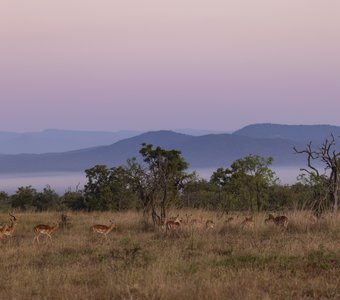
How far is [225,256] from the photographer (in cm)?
1227

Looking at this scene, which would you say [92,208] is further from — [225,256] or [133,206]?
[225,256]

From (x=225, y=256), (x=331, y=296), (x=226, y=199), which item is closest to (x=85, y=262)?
(x=225, y=256)

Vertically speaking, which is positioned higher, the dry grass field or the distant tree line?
the distant tree line

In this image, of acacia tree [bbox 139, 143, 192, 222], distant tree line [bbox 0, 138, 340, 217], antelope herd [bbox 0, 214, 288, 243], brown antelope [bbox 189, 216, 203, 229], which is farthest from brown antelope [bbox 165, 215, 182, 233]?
distant tree line [bbox 0, 138, 340, 217]

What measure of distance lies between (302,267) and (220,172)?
24.0m

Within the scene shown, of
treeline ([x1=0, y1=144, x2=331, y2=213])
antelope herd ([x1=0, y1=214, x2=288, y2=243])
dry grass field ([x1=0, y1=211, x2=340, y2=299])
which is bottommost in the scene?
dry grass field ([x1=0, y1=211, x2=340, y2=299])

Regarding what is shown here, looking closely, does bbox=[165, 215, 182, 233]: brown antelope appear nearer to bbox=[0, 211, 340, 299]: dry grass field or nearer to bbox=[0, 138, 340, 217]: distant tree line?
bbox=[0, 211, 340, 299]: dry grass field

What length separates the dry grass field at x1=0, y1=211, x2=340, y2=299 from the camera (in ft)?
28.9

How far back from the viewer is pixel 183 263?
1113 centimetres

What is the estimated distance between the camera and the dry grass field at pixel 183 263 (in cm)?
880

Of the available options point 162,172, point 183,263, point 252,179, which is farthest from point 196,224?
point 252,179

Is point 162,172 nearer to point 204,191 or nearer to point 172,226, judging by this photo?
point 172,226

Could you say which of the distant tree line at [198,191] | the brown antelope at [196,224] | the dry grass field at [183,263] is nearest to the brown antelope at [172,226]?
the dry grass field at [183,263]

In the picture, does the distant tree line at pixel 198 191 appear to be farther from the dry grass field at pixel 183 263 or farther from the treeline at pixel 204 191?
the dry grass field at pixel 183 263
